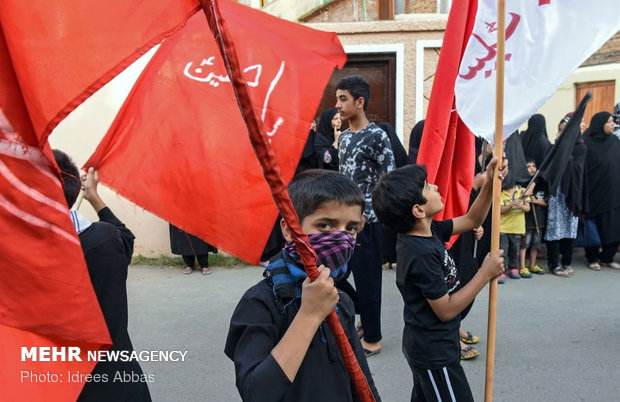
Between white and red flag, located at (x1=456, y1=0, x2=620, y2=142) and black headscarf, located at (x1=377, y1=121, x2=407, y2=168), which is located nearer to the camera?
white and red flag, located at (x1=456, y1=0, x2=620, y2=142)

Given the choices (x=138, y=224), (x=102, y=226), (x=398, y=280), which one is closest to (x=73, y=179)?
(x=102, y=226)

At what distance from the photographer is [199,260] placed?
6387 mm

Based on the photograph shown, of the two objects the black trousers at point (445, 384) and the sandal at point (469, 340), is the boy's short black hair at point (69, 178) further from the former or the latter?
the sandal at point (469, 340)

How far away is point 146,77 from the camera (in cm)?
231

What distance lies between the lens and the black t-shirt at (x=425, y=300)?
2199 mm

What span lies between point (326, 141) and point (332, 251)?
4726 mm

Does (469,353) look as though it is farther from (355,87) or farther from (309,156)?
(309,156)

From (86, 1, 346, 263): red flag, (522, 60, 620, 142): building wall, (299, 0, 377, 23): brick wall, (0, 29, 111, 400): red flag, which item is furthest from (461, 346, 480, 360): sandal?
(522, 60, 620, 142): building wall

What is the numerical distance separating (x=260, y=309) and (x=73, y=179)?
94 cm

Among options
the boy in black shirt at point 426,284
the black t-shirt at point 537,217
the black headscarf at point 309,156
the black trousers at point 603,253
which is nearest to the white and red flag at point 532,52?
the boy in black shirt at point 426,284

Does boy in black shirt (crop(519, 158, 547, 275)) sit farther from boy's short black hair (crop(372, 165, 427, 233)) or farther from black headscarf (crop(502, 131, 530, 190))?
boy's short black hair (crop(372, 165, 427, 233))

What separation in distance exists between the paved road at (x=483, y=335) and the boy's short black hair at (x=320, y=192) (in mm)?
Answer: 2174

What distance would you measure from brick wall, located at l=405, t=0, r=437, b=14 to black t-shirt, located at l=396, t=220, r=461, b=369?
1075cm

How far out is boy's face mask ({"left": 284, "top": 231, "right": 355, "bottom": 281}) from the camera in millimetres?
1391
